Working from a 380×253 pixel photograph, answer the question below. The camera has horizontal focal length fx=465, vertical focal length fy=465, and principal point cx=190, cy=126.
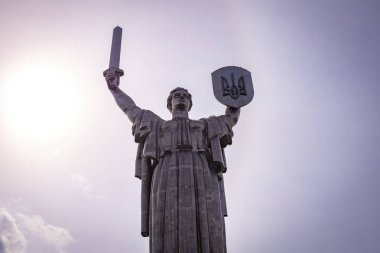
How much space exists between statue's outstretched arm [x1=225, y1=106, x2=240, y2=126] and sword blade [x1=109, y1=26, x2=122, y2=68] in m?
3.83

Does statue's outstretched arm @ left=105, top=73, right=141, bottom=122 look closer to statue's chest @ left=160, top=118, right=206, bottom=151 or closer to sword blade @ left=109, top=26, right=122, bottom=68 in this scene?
sword blade @ left=109, top=26, right=122, bottom=68

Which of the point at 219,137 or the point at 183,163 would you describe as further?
the point at 219,137

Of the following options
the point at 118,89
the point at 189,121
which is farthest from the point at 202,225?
the point at 118,89

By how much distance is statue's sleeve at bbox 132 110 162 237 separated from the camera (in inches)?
486

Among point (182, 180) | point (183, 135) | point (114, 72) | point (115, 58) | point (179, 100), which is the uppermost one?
point (115, 58)

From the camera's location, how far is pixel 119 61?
587 inches

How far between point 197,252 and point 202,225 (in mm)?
726

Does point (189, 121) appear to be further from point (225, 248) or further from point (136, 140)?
point (225, 248)

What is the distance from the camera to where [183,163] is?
12.3m

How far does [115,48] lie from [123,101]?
195 centimetres

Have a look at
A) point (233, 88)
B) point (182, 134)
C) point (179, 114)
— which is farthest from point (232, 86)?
point (182, 134)

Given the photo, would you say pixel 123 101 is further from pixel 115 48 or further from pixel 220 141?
pixel 220 141

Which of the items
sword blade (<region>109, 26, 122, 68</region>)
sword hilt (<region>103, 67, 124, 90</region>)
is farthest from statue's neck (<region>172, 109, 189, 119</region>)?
sword blade (<region>109, 26, 122, 68</region>)

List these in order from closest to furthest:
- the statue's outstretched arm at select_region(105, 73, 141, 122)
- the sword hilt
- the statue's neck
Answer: the statue's neck
the statue's outstretched arm at select_region(105, 73, 141, 122)
the sword hilt
